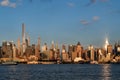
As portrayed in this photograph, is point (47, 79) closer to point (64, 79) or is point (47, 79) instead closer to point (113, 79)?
point (64, 79)

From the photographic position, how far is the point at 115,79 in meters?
109

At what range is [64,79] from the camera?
109125mm

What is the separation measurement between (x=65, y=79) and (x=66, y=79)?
0.28 metres

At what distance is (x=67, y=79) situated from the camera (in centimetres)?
10912

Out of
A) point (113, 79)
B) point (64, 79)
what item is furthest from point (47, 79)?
point (113, 79)

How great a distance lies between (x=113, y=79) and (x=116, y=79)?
0.84 m

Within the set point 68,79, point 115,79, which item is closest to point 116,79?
point 115,79

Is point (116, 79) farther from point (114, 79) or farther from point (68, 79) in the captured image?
point (68, 79)

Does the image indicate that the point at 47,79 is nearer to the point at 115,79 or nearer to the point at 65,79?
the point at 65,79

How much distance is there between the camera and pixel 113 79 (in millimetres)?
108875

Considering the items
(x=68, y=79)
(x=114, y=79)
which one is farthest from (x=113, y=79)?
(x=68, y=79)

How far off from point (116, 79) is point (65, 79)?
14.3m

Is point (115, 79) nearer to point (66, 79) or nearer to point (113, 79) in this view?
point (113, 79)

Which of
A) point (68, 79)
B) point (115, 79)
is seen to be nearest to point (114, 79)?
point (115, 79)
